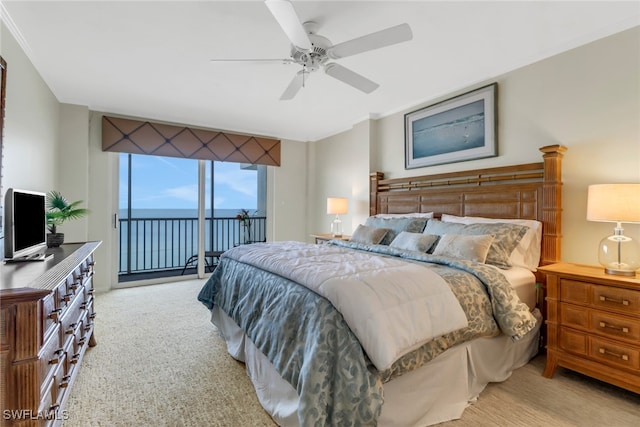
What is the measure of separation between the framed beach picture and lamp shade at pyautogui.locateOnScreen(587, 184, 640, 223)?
A: 1.19m

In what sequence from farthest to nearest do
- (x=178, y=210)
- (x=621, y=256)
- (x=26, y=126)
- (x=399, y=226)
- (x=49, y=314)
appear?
(x=178, y=210)
(x=399, y=226)
(x=26, y=126)
(x=621, y=256)
(x=49, y=314)

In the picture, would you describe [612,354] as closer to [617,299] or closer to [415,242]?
[617,299]

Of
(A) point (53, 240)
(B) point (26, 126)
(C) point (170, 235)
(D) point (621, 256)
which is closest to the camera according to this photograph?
(D) point (621, 256)

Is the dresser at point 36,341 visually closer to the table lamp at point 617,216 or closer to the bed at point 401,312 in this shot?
the bed at point 401,312

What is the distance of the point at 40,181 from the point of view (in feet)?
10.1

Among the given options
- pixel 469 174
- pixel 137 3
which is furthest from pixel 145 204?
pixel 469 174

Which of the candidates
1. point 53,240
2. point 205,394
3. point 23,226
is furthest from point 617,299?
point 53,240

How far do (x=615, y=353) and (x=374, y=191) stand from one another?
2.95 m

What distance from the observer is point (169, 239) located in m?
5.58

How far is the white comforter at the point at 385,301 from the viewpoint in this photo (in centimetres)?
140

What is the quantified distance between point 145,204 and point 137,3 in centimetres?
382

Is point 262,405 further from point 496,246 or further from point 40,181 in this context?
point 40,181

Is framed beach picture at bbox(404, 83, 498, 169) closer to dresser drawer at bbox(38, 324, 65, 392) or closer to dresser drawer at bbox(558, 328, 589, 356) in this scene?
dresser drawer at bbox(558, 328, 589, 356)

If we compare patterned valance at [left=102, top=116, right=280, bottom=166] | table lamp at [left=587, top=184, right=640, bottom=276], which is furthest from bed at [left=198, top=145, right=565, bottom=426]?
patterned valance at [left=102, top=116, right=280, bottom=166]
